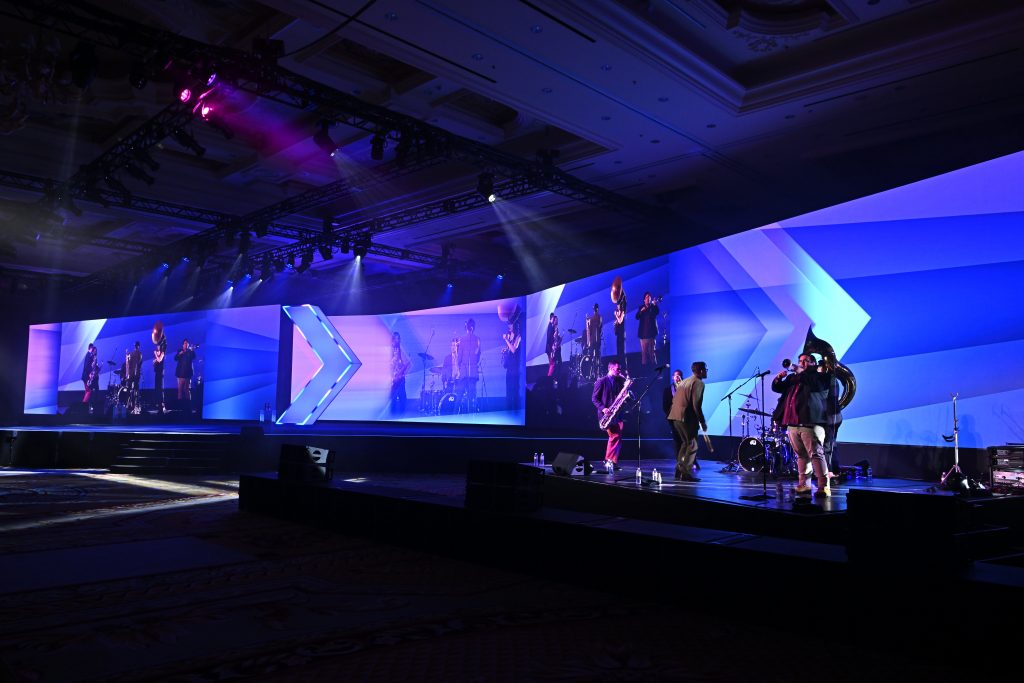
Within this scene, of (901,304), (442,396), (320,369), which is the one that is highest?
(901,304)

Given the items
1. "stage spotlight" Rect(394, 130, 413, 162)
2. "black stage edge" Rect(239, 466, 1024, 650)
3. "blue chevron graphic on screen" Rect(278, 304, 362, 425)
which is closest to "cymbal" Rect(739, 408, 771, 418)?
"black stage edge" Rect(239, 466, 1024, 650)

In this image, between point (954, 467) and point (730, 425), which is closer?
point (954, 467)

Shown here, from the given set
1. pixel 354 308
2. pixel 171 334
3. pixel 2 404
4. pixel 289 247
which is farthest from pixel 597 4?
pixel 2 404

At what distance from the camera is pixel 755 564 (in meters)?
3.66

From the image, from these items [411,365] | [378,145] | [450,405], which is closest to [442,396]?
[450,405]

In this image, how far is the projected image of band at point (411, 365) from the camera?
53.5 feet

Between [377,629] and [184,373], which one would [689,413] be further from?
[184,373]

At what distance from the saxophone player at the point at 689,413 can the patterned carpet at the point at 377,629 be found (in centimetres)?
458

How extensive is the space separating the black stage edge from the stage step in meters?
7.59

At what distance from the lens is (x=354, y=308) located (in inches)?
755

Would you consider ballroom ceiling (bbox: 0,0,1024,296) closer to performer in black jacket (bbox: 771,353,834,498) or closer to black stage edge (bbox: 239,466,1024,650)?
performer in black jacket (bbox: 771,353,834,498)

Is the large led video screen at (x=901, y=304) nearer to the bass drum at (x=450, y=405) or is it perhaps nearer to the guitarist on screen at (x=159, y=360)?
the bass drum at (x=450, y=405)

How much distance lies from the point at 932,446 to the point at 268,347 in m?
15.0

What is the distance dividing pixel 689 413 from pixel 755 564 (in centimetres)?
525
